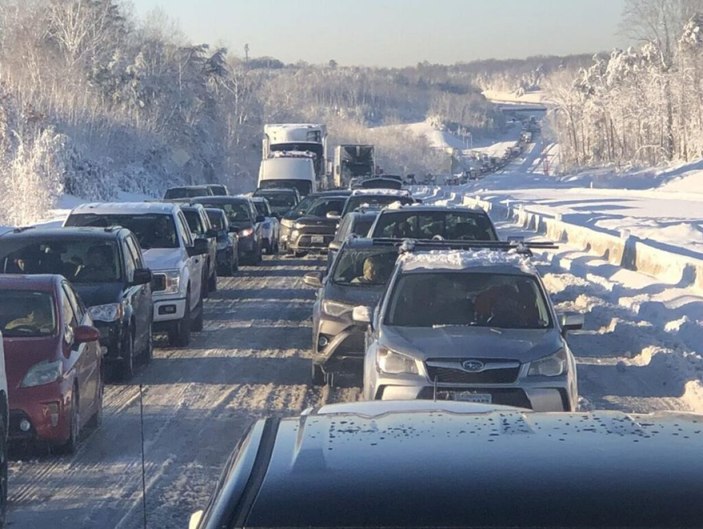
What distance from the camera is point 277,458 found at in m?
3.23

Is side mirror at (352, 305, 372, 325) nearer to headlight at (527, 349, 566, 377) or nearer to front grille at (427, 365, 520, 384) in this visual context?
front grille at (427, 365, 520, 384)

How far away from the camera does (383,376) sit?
9516mm

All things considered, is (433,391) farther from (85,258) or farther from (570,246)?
(570,246)

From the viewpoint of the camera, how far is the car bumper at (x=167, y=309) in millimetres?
16117

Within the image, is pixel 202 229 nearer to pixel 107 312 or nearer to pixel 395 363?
pixel 107 312

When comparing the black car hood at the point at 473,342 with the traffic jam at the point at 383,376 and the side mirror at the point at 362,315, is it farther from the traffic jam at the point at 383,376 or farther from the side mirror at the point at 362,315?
the side mirror at the point at 362,315

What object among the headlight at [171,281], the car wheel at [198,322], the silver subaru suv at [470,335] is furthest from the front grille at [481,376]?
the car wheel at [198,322]

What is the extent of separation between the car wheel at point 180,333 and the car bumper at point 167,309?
0.09 m

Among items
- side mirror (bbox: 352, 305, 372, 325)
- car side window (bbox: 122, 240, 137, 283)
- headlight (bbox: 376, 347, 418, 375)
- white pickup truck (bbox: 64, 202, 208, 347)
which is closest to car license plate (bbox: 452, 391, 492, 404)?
headlight (bbox: 376, 347, 418, 375)

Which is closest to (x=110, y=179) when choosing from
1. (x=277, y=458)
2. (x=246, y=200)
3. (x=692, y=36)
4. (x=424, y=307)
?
(x=246, y=200)

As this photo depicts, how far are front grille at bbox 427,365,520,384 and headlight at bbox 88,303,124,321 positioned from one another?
5.06 m

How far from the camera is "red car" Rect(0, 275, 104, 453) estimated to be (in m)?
9.64

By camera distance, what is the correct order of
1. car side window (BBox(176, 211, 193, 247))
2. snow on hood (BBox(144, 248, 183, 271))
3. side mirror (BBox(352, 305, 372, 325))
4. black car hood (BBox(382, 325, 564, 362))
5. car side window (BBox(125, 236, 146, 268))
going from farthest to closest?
car side window (BBox(176, 211, 193, 247)) < snow on hood (BBox(144, 248, 183, 271)) < car side window (BBox(125, 236, 146, 268)) < side mirror (BBox(352, 305, 372, 325)) < black car hood (BBox(382, 325, 564, 362))

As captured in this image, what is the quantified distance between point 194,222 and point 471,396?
1467 centimetres
